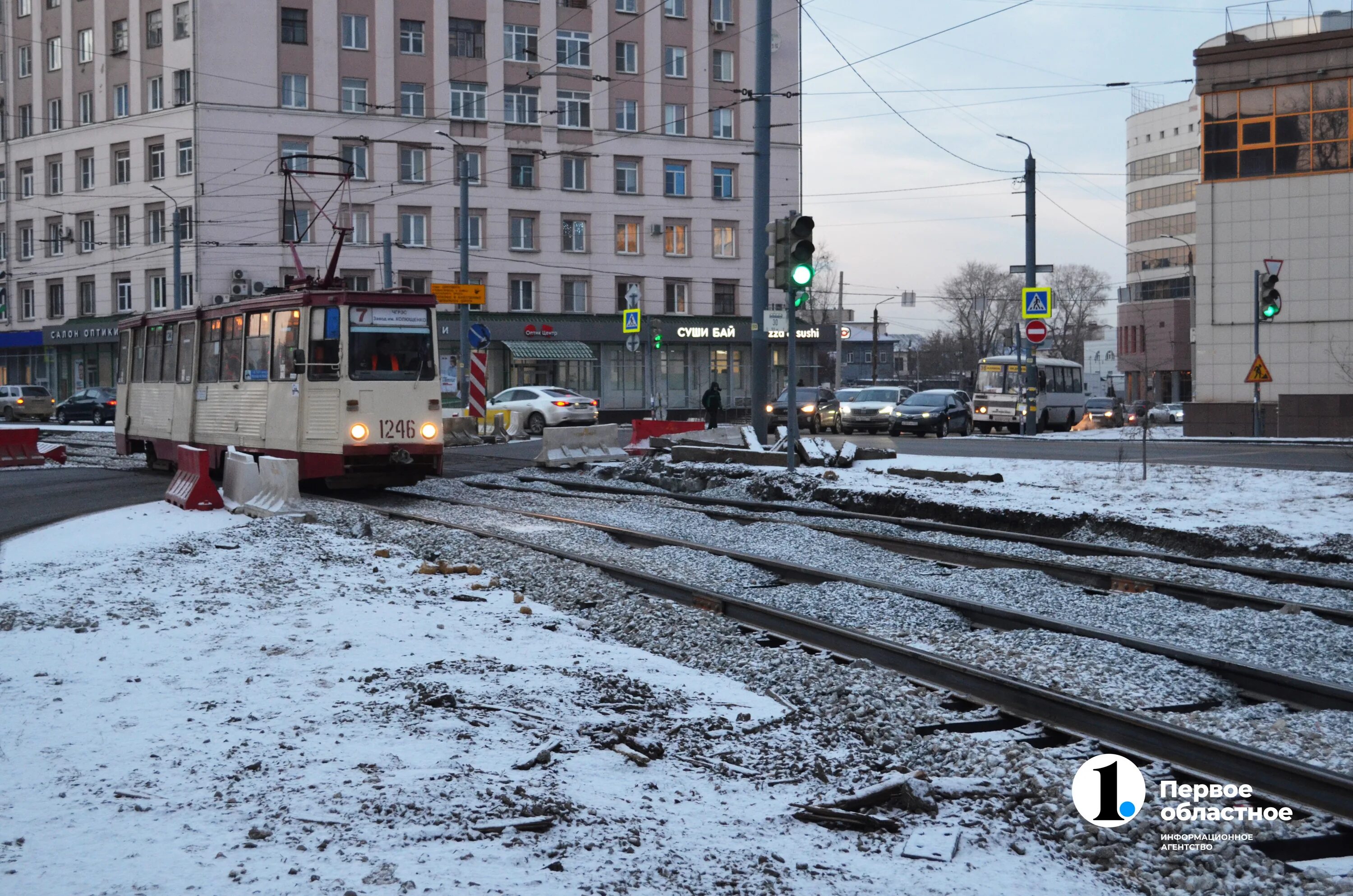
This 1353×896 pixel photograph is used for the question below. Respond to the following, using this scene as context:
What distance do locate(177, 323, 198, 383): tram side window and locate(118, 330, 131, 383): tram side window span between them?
3568mm

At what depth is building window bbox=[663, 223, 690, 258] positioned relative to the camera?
59031 millimetres

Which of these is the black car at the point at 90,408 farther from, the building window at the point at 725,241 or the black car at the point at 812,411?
the building window at the point at 725,241

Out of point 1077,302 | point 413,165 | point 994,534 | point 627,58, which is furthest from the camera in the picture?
point 1077,302

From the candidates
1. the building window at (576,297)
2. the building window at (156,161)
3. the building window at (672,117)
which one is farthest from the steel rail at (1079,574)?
the building window at (156,161)

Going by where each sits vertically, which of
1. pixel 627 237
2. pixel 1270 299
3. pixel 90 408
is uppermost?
pixel 627 237

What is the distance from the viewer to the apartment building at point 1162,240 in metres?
85.7

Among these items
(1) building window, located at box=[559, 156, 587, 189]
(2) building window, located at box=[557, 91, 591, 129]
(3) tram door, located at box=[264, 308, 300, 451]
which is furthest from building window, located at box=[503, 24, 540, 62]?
(3) tram door, located at box=[264, 308, 300, 451]

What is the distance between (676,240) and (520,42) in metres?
11.3

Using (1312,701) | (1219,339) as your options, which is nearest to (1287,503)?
(1312,701)

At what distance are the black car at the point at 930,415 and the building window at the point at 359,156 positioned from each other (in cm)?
2743

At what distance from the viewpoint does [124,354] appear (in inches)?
955

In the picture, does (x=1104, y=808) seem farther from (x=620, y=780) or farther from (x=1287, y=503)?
(x=1287, y=503)

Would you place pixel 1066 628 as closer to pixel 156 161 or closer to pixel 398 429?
pixel 398 429

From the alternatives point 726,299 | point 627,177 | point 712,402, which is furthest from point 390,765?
point 726,299
